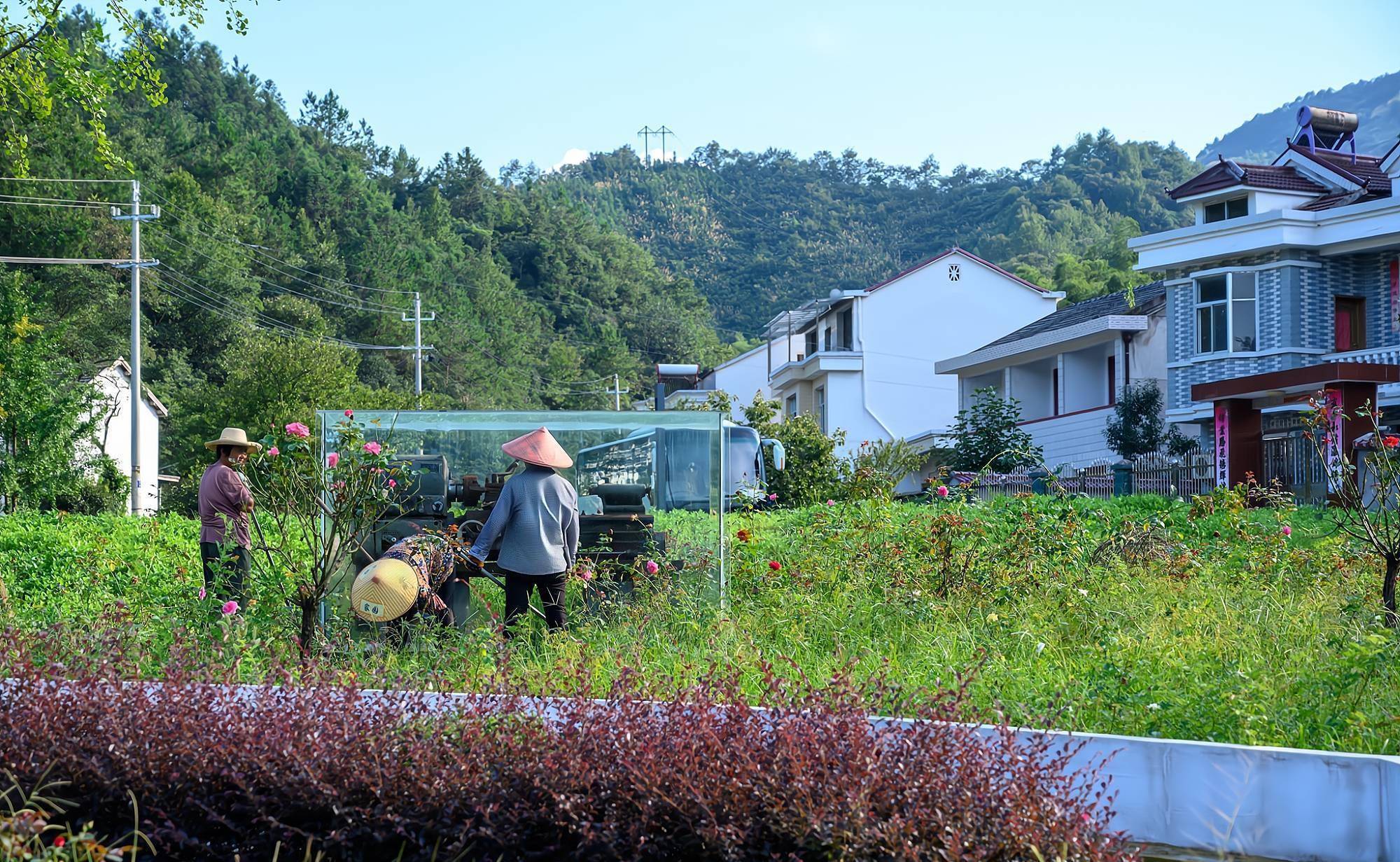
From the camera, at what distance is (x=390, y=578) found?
8547mm

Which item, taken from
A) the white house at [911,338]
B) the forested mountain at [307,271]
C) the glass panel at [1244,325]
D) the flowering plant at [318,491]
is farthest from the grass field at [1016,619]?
the white house at [911,338]

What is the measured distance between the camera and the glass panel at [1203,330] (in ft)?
95.1

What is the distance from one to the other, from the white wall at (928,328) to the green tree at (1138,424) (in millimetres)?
13827

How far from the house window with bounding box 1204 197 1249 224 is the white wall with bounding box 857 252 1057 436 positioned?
16297 mm

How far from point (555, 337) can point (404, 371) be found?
49.0 feet

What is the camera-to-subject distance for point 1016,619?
895 cm

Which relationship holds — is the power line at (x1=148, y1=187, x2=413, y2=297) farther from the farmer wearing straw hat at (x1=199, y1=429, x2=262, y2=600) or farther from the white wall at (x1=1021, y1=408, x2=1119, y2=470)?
the farmer wearing straw hat at (x1=199, y1=429, x2=262, y2=600)

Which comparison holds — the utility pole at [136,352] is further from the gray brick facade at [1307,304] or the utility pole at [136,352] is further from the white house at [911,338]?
the gray brick facade at [1307,304]

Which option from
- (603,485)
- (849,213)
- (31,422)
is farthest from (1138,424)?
(849,213)

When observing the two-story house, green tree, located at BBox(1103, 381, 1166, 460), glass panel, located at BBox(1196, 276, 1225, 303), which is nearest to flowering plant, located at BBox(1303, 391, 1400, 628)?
the two-story house

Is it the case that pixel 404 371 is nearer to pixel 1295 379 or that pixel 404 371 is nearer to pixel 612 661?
pixel 1295 379

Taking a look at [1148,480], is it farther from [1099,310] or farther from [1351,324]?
[1099,310]

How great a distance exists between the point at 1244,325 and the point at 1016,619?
71.6 feet

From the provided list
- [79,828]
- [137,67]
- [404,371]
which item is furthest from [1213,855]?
[404,371]
